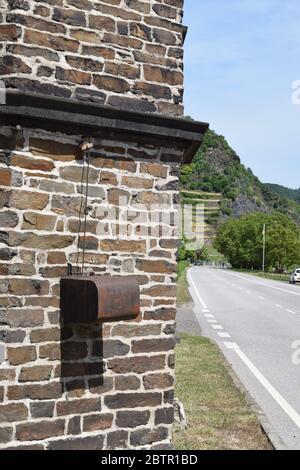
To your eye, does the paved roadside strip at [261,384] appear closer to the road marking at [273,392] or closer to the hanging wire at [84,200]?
the road marking at [273,392]

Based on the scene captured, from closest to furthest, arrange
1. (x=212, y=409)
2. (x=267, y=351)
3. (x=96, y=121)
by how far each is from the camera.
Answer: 1. (x=96, y=121)
2. (x=212, y=409)
3. (x=267, y=351)

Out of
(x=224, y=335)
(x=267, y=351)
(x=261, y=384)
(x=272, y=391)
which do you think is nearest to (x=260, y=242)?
(x=224, y=335)

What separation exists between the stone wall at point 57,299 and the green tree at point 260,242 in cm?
7076

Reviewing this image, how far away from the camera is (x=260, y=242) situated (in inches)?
3216

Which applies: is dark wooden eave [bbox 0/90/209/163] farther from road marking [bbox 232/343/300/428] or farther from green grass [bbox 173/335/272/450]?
road marking [bbox 232/343/300/428]

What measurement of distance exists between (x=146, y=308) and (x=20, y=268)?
1.42 m

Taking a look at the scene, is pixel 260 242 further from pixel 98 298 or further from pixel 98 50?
pixel 98 298

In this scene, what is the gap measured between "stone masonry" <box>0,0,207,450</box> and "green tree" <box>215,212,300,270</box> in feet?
232

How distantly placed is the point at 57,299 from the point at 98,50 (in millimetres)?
2613

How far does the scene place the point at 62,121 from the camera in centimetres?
523

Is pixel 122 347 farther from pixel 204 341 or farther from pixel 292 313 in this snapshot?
pixel 292 313

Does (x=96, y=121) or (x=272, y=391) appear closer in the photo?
(x=96, y=121)

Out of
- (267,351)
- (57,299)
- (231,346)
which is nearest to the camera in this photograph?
(57,299)

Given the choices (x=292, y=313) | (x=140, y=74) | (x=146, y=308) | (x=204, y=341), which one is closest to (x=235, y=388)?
(x=146, y=308)
